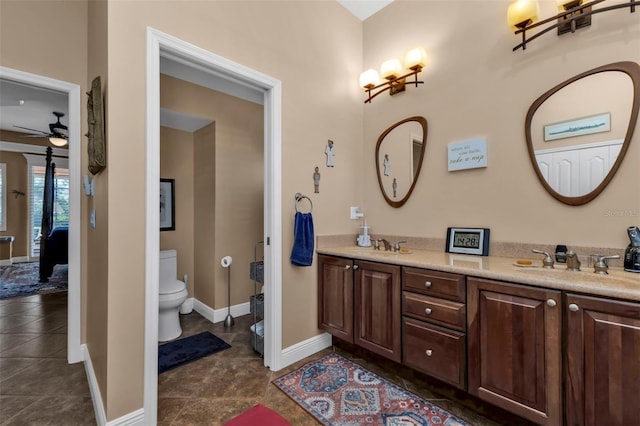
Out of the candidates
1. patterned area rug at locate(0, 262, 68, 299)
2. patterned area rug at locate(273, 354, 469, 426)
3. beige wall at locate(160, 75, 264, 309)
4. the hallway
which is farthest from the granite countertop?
patterned area rug at locate(0, 262, 68, 299)

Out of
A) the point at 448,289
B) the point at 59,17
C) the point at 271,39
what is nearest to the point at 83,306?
the point at 59,17

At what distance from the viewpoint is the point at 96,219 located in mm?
1842

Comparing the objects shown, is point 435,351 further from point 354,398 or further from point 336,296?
point 336,296

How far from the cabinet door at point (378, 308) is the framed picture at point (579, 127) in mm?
1272

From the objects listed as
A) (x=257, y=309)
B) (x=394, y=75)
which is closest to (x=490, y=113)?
(x=394, y=75)

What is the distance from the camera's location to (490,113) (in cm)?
201

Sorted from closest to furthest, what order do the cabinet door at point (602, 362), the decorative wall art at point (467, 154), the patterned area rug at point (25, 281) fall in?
the cabinet door at point (602, 362) → the decorative wall art at point (467, 154) → the patterned area rug at point (25, 281)

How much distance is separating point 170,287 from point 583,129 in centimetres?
350

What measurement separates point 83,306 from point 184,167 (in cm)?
181

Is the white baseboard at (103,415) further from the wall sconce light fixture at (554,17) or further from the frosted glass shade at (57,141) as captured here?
the frosted glass shade at (57,141)

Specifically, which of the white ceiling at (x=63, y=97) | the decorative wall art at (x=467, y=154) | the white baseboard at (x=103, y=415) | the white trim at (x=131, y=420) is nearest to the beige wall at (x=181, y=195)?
the white ceiling at (x=63, y=97)

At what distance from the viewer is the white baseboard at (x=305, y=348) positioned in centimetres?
221

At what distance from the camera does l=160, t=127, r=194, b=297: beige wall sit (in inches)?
135

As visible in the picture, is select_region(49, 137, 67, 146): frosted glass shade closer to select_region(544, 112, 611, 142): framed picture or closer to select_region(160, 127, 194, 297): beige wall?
select_region(160, 127, 194, 297): beige wall
